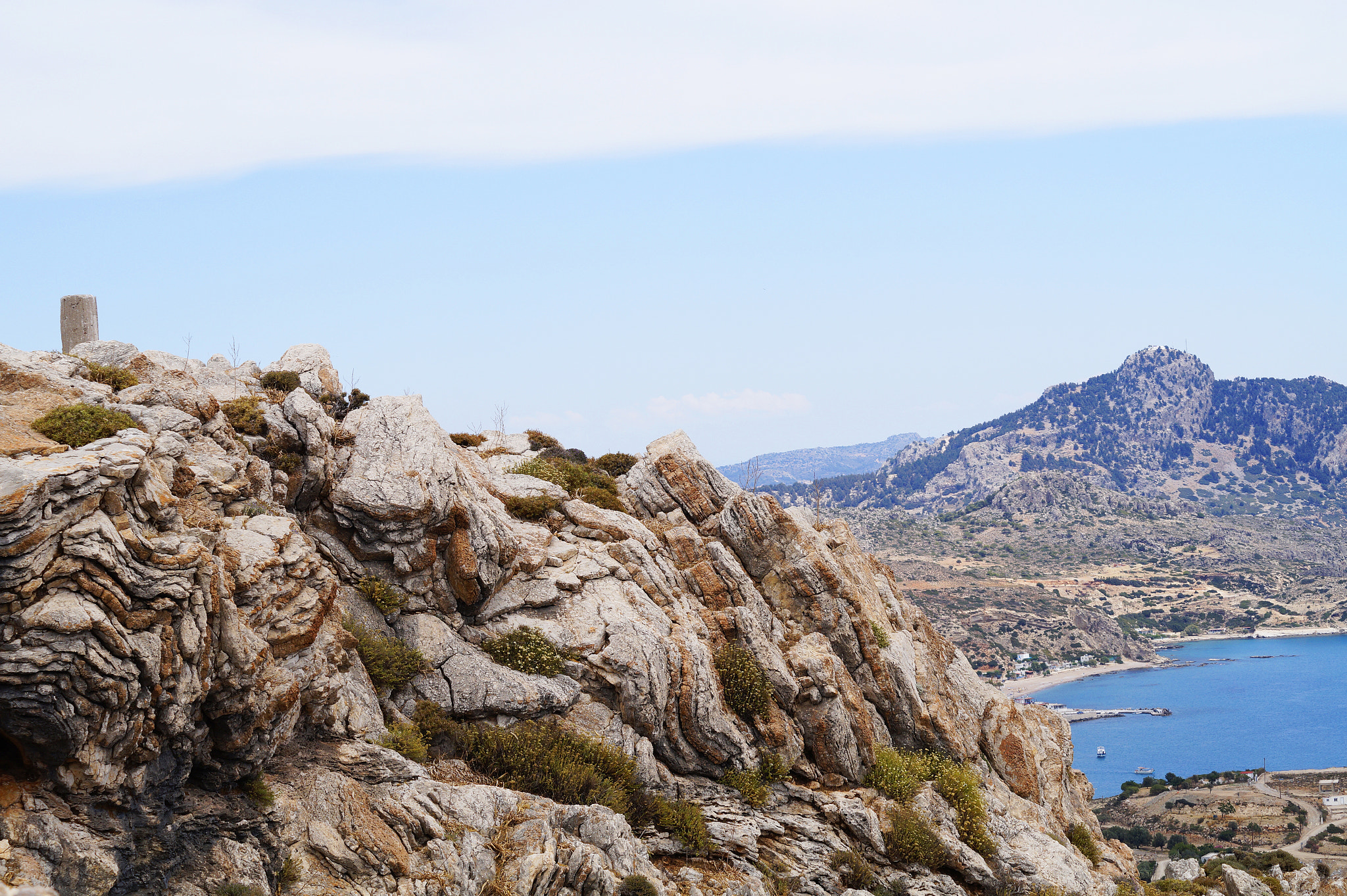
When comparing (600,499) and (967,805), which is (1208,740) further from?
(600,499)

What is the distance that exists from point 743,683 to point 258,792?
12987 mm

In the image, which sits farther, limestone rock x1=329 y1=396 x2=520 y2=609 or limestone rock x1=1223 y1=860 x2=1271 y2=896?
limestone rock x1=1223 y1=860 x2=1271 y2=896

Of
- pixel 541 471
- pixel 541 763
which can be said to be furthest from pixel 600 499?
pixel 541 763

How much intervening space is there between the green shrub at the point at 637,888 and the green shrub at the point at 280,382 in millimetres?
17207

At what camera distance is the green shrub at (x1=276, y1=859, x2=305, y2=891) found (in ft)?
45.1

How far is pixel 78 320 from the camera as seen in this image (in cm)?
2548

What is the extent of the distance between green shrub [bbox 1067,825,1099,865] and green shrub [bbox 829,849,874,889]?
12240 millimetres

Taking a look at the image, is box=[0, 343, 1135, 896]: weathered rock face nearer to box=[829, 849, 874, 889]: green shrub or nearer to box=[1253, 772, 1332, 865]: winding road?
box=[829, 849, 874, 889]: green shrub

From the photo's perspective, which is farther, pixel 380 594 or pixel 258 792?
pixel 380 594

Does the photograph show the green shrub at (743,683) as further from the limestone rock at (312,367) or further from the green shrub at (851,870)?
the limestone rock at (312,367)

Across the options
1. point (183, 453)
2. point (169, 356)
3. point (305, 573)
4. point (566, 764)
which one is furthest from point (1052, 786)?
point (169, 356)

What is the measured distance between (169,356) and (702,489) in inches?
674

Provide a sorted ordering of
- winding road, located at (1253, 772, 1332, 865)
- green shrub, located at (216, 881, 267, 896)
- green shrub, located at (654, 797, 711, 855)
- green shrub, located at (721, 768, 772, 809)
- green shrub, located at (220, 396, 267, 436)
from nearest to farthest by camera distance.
Result: green shrub, located at (216, 881, 267, 896) → green shrub, located at (654, 797, 711, 855) → green shrub, located at (220, 396, 267, 436) → green shrub, located at (721, 768, 772, 809) → winding road, located at (1253, 772, 1332, 865)

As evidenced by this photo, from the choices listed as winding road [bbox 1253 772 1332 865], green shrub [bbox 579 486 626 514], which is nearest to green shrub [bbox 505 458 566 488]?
green shrub [bbox 579 486 626 514]
